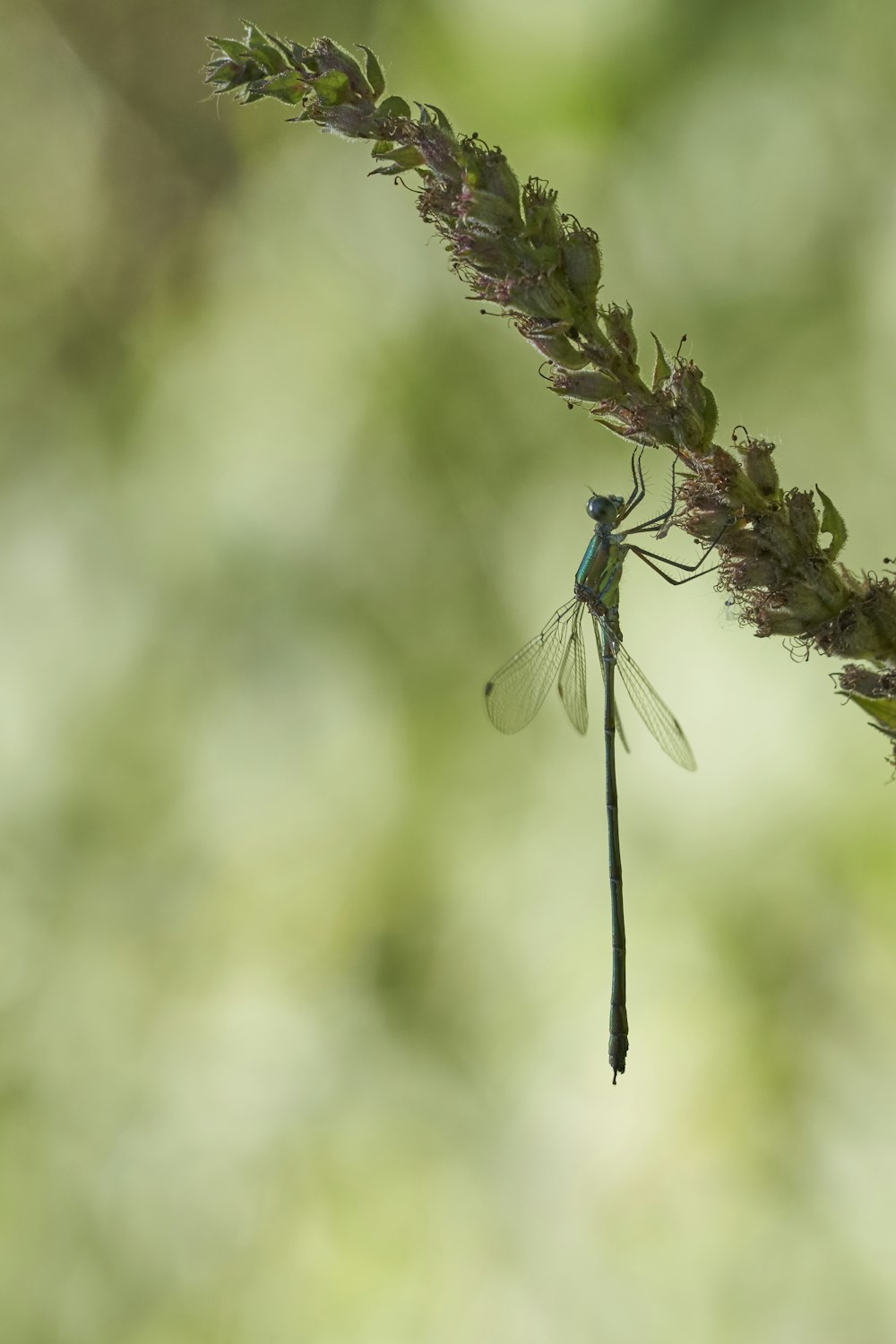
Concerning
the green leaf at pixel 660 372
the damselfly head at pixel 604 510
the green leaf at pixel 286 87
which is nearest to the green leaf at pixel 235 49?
the green leaf at pixel 286 87

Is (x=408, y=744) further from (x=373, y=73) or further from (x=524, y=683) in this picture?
(x=373, y=73)

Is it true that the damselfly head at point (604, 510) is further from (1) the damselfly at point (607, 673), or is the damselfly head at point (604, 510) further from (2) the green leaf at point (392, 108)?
(2) the green leaf at point (392, 108)

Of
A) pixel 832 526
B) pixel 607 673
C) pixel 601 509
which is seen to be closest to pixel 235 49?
pixel 832 526

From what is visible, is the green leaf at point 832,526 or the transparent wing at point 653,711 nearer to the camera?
the green leaf at point 832,526

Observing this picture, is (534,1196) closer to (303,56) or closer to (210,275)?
(303,56)

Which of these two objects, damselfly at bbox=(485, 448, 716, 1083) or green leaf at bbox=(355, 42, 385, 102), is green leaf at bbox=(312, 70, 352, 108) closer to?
green leaf at bbox=(355, 42, 385, 102)

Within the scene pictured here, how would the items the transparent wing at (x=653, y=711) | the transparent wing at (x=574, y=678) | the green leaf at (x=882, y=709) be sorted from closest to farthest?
the green leaf at (x=882, y=709)
the transparent wing at (x=653, y=711)
the transparent wing at (x=574, y=678)

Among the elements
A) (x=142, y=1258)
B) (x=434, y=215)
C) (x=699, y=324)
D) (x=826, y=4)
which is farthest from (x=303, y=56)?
(x=142, y=1258)
